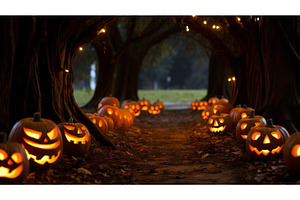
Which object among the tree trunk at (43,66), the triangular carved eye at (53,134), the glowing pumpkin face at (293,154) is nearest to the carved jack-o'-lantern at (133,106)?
the tree trunk at (43,66)

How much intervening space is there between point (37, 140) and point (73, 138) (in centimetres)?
125

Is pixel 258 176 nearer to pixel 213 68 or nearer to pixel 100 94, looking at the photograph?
pixel 100 94

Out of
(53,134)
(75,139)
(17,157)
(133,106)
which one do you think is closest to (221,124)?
(75,139)

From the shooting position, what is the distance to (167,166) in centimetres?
727

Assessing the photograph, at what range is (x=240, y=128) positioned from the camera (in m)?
8.55

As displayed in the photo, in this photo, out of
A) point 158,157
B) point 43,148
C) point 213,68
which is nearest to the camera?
point 43,148

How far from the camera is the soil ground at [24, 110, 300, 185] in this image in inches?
226

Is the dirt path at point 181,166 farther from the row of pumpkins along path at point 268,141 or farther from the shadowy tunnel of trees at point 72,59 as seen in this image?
the shadowy tunnel of trees at point 72,59

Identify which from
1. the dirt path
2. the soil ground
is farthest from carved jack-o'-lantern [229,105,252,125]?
the dirt path

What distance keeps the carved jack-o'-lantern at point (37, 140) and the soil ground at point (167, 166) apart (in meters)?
0.18

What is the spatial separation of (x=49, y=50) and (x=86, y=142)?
195 centimetres

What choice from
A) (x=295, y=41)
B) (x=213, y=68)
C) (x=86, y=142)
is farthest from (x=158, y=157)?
(x=213, y=68)

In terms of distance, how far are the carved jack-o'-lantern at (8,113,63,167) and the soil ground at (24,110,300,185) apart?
182 millimetres

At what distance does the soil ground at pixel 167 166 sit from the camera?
5.75m
